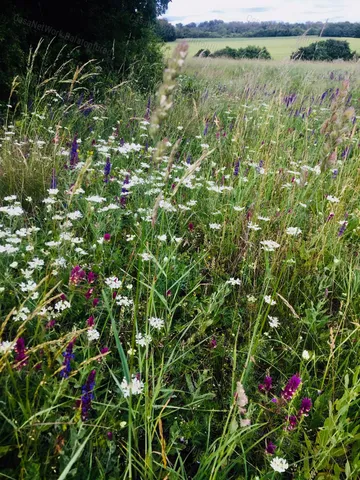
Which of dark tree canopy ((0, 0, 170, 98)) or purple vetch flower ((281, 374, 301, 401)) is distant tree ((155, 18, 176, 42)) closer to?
dark tree canopy ((0, 0, 170, 98))

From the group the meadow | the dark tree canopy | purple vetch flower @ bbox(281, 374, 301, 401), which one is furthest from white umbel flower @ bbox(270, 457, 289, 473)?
the dark tree canopy

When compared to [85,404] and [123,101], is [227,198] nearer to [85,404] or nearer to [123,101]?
[85,404]

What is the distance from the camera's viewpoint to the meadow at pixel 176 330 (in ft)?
3.94

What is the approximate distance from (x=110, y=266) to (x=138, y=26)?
595 cm

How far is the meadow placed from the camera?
1200 mm

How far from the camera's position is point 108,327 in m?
1.80

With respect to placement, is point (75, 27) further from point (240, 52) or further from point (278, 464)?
point (240, 52)

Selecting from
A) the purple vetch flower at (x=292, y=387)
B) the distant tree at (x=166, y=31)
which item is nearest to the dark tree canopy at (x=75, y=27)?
the distant tree at (x=166, y=31)

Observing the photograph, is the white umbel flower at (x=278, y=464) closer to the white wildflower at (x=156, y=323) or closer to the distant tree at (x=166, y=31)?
the white wildflower at (x=156, y=323)

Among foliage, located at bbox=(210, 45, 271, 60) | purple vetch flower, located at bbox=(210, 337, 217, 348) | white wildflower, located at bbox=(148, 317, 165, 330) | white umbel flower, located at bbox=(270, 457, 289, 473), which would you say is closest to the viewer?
white umbel flower, located at bbox=(270, 457, 289, 473)

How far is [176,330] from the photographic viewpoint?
5.85 ft

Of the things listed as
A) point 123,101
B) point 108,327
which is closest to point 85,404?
point 108,327

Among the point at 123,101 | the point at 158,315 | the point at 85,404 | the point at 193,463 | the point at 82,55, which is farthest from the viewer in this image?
the point at 82,55

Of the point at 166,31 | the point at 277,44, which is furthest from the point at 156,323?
the point at 277,44
